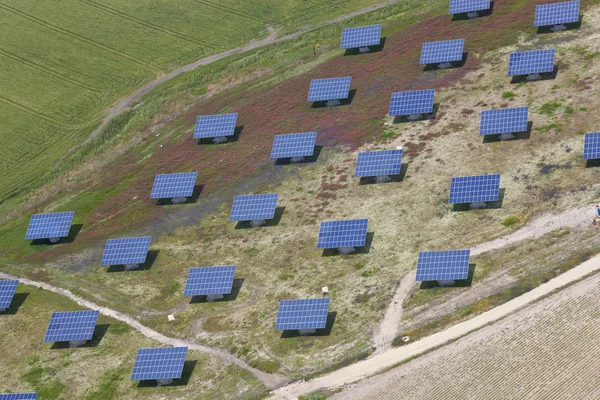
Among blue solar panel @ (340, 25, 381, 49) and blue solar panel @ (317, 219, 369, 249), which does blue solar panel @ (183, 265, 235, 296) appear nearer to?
blue solar panel @ (317, 219, 369, 249)

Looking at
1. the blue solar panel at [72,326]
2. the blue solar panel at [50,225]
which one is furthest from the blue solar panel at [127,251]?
the blue solar panel at [50,225]

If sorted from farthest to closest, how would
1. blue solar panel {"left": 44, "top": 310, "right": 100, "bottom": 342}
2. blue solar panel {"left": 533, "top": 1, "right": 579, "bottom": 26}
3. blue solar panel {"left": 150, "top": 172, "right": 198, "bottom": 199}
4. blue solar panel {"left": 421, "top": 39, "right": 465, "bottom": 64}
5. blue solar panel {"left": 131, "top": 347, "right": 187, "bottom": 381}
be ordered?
1. blue solar panel {"left": 421, "top": 39, "right": 465, "bottom": 64}
2. blue solar panel {"left": 533, "top": 1, "right": 579, "bottom": 26}
3. blue solar panel {"left": 150, "top": 172, "right": 198, "bottom": 199}
4. blue solar panel {"left": 44, "top": 310, "right": 100, "bottom": 342}
5. blue solar panel {"left": 131, "top": 347, "right": 187, "bottom": 381}

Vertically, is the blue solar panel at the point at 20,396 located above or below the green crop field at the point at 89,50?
below

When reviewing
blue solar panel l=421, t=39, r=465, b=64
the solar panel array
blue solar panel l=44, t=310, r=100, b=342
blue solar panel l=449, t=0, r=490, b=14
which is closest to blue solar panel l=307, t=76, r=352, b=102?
the solar panel array

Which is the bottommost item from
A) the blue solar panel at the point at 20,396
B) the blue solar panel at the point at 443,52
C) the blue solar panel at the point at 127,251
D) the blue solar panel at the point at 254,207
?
the blue solar panel at the point at 20,396

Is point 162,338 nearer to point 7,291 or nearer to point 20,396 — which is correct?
point 20,396

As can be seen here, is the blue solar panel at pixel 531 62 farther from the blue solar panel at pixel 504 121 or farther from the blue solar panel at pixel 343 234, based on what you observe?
the blue solar panel at pixel 343 234
